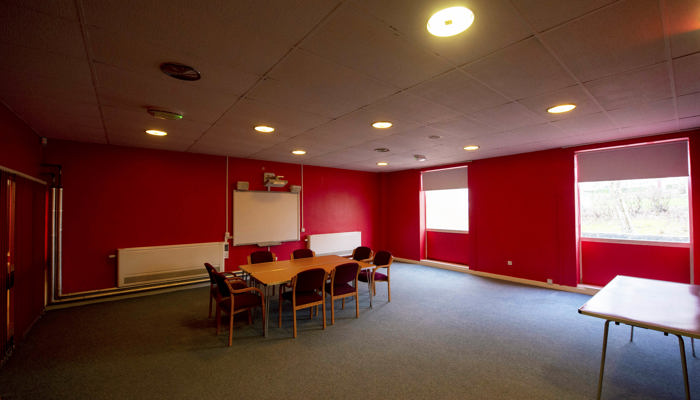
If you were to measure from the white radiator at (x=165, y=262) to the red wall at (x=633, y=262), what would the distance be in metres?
6.82

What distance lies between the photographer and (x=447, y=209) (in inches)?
295

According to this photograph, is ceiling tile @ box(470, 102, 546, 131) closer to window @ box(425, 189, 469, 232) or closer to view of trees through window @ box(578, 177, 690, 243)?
view of trees through window @ box(578, 177, 690, 243)

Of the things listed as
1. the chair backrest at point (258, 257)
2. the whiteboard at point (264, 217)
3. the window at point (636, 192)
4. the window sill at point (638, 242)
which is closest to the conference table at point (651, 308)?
the window sill at point (638, 242)

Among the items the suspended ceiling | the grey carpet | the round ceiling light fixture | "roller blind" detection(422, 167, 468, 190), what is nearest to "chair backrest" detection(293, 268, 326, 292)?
the grey carpet

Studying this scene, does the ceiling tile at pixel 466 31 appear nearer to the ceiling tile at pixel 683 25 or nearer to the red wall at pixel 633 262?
the ceiling tile at pixel 683 25

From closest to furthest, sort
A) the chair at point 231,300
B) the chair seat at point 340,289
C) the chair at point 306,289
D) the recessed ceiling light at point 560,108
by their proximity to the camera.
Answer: the recessed ceiling light at point 560,108, the chair at point 231,300, the chair at point 306,289, the chair seat at point 340,289

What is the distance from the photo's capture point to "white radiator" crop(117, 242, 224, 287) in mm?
4727

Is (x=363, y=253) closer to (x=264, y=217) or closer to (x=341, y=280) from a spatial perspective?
(x=341, y=280)

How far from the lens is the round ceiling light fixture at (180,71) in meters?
2.13

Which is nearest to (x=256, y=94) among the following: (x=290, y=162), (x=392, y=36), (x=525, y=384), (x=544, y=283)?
(x=392, y=36)

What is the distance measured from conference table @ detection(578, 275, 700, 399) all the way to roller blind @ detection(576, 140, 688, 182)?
2.39 metres

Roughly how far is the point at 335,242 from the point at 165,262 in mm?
3747

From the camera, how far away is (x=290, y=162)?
21.7 feet

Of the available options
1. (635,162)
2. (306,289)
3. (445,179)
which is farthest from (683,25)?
(445,179)
